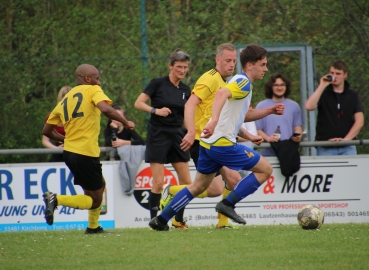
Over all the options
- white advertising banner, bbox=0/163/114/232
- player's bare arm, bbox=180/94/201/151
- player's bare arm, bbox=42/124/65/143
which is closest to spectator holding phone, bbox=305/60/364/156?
player's bare arm, bbox=180/94/201/151

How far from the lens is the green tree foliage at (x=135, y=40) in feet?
41.0

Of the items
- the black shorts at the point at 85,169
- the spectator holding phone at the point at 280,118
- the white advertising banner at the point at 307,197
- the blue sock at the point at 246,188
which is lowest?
the white advertising banner at the point at 307,197

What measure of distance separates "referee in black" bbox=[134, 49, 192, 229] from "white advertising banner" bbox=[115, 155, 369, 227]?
1.64 metres

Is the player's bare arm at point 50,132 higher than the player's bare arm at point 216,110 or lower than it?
lower

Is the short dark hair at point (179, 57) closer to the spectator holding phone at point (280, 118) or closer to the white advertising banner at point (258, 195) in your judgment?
the spectator holding phone at point (280, 118)

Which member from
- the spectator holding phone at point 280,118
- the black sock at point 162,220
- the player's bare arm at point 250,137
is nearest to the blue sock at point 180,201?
the black sock at point 162,220

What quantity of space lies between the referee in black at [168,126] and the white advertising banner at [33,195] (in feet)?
6.72

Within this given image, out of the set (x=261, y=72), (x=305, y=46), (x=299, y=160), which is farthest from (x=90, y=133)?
(x=305, y=46)

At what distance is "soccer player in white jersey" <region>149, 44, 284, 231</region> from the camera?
771 centimetres

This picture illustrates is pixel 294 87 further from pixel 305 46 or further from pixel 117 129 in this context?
pixel 117 129

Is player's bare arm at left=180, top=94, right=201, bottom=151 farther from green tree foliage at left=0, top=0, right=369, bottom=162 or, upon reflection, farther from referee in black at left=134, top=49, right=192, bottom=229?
green tree foliage at left=0, top=0, right=369, bottom=162

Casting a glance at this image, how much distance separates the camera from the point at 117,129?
11906mm

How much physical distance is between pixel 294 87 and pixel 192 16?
2528 mm

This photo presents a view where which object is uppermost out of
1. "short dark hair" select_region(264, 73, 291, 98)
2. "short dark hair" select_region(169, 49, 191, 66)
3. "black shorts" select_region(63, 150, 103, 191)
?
"short dark hair" select_region(169, 49, 191, 66)
